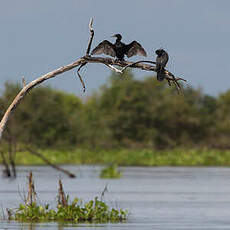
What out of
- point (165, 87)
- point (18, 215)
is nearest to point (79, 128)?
point (165, 87)

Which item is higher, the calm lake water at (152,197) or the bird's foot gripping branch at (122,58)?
the bird's foot gripping branch at (122,58)

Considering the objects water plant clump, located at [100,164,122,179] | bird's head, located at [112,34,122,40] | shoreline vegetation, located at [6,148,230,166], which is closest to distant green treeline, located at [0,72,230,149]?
shoreline vegetation, located at [6,148,230,166]

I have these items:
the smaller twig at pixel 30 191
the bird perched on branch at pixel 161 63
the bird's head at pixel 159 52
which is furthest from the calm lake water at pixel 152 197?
the bird perched on branch at pixel 161 63

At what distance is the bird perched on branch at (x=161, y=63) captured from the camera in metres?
14.0

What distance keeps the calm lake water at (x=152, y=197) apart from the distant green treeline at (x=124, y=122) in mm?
25758

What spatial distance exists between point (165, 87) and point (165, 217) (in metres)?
55.8

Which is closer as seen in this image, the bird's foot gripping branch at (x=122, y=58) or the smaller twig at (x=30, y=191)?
the bird's foot gripping branch at (x=122, y=58)

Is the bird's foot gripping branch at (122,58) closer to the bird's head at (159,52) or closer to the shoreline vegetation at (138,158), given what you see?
the bird's head at (159,52)

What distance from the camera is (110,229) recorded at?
19.3 meters

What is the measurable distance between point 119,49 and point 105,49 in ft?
1.01

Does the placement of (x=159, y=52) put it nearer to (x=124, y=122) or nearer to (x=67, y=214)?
(x=67, y=214)

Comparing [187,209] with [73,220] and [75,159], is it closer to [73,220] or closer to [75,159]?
[73,220]

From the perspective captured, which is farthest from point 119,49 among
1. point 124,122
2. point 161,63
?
point 124,122

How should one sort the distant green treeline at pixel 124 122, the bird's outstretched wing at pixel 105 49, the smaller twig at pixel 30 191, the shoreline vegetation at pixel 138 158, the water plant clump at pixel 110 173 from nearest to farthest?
1. the bird's outstretched wing at pixel 105 49
2. the smaller twig at pixel 30 191
3. the water plant clump at pixel 110 173
4. the shoreline vegetation at pixel 138 158
5. the distant green treeline at pixel 124 122
